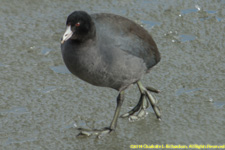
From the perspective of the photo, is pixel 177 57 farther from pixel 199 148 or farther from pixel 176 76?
pixel 199 148

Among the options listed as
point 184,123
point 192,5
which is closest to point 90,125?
point 184,123

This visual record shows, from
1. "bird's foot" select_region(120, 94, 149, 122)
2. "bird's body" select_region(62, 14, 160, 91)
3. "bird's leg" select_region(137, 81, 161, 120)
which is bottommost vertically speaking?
"bird's foot" select_region(120, 94, 149, 122)

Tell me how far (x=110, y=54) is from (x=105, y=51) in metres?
0.04

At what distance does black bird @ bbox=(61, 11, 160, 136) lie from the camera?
11.4 ft

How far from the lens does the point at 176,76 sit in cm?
438

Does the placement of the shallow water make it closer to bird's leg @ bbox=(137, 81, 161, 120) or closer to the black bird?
bird's leg @ bbox=(137, 81, 161, 120)

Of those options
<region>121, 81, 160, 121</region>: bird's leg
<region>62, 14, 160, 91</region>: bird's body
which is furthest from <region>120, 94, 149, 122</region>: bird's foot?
<region>62, 14, 160, 91</region>: bird's body

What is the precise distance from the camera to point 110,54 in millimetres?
3576

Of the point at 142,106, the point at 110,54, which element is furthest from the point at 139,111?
the point at 110,54

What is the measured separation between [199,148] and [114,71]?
2.71ft

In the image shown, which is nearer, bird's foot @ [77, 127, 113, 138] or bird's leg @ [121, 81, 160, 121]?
bird's foot @ [77, 127, 113, 138]

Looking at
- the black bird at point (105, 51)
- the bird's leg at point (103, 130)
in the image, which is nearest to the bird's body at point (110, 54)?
the black bird at point (105, 51)

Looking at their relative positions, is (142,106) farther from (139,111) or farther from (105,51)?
(105,51)

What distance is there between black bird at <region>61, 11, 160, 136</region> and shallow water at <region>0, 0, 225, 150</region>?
18cm
